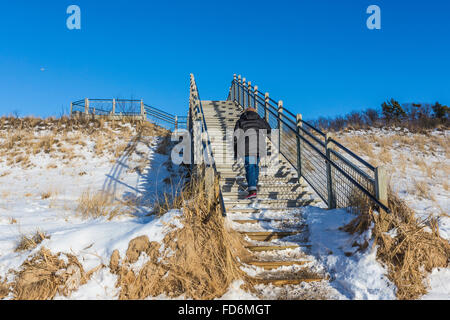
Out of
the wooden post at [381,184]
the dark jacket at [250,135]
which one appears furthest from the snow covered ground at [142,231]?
the dark jacket at [250,135]

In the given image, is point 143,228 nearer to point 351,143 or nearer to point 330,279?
point 330,279

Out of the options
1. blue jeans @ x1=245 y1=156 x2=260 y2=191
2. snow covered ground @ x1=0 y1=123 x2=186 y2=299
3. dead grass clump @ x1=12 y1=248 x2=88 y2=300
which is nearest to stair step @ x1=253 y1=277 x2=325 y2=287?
snow covered ground @ x1=0 y1=123 x2=186 y2=299

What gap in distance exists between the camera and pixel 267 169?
7656 millimetres

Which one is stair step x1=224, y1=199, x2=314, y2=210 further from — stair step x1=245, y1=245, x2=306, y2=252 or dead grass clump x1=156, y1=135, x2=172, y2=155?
dead grass clump x1=156, y1=135, x2=172, y2=155

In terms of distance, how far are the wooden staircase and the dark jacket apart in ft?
2.66

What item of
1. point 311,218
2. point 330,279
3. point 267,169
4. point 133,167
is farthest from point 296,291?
point 133,167

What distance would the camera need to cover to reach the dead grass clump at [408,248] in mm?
3389

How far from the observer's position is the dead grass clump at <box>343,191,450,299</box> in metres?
3.39

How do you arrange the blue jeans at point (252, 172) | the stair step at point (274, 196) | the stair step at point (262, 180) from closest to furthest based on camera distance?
the blue jeans at point (252, 172)
the stair step at point (274, 196)
the stair step at point (262, 180)

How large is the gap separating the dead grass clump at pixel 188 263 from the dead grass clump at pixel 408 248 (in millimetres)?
1621

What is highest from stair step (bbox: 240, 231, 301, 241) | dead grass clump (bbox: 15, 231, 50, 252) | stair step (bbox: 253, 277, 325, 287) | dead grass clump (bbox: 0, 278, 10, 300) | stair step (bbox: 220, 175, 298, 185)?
stair step (bbox: 220, 175, 298, 185)

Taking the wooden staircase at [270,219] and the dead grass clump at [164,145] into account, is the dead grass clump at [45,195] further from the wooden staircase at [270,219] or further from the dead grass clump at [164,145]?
the dead grass clump at [164,145]

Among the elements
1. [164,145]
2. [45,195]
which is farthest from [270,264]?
[164,145]
